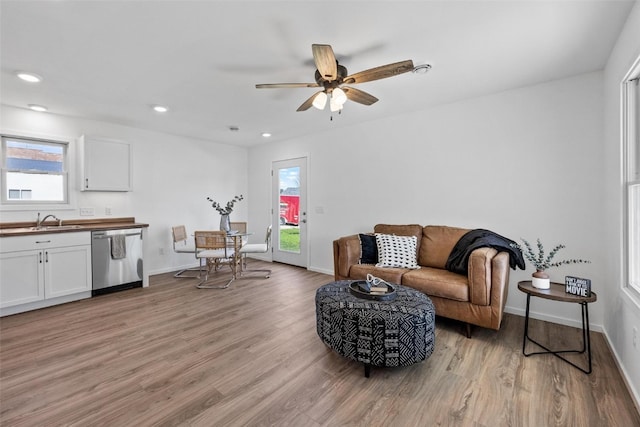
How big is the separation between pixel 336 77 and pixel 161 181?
396 cm

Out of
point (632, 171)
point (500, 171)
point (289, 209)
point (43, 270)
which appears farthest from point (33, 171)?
point (632, 171)

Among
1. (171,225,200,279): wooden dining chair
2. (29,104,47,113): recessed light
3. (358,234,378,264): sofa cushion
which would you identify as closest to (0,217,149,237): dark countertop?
(171,225,200,279): wooden dining chair

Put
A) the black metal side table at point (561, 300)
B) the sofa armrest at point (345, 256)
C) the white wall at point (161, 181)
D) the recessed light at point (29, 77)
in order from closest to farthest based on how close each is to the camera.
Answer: the black metal side table at point (561, 300) < the recessed light at point (29, 77) < the sofa armrest at point (345, 256) < the white wall at point (161, 181)

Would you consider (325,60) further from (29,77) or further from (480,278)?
(29,77)

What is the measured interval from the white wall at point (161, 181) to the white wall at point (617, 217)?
5165 mm

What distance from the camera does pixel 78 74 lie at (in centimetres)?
271

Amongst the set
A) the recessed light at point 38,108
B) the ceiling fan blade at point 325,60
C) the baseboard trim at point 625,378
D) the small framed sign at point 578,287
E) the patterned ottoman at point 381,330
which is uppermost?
the recessed light at point 38,108

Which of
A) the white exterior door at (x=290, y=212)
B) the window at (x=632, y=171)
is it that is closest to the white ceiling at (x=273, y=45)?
the window at (x=632, y=171)

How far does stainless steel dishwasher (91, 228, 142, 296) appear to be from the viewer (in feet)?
12.0

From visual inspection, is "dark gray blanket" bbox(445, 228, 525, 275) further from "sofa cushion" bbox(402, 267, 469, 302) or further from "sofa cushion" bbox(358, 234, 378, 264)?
"sofa cushion" bbox(358, 234, 378, 264)

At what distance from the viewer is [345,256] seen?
132 inches

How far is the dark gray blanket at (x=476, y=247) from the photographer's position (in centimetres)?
275

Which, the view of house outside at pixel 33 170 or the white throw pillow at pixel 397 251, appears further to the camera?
the view of house outside at pixel 33 170

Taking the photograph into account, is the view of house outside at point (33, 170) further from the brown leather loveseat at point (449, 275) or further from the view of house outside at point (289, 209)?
the brown leather loveseat at point (449, 275)
